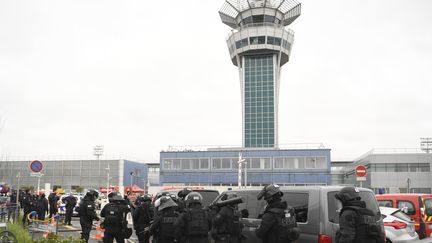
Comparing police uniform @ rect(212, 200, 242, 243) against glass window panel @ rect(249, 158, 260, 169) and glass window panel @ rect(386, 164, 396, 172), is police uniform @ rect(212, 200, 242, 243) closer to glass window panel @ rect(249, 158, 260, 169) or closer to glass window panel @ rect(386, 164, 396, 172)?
glass window panel @ rect(249, 158, 260, 169)

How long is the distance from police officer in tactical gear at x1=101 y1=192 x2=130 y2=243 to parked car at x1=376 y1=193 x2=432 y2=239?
7.90 m

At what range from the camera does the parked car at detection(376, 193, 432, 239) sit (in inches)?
481

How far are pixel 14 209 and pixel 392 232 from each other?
49.5 ft

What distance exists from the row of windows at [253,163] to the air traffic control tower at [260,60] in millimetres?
13459

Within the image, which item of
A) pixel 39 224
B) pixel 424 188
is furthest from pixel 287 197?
pixel 424 188

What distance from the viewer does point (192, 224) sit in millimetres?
7223

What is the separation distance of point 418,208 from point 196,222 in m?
8.06

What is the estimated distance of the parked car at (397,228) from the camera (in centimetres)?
999

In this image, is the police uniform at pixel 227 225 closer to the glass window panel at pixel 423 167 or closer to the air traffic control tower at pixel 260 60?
the glass window panel at pixel 423 167

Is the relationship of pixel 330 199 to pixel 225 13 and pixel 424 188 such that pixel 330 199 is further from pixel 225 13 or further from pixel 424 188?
pixel 225 13

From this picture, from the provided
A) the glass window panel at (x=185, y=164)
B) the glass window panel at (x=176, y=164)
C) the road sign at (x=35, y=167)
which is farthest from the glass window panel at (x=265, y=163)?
the road sign at (x=35, y=167)

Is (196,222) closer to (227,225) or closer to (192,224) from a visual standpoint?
(192,224)

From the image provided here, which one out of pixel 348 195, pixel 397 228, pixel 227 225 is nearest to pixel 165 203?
pixel 227 225

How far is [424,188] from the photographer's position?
61.9 metres
